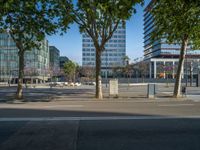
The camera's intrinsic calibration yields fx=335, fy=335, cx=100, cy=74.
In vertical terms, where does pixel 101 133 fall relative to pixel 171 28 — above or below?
below

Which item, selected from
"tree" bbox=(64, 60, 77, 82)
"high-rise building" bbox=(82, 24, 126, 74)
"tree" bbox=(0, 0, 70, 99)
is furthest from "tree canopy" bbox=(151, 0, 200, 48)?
"high-rise building" bbox=(82, 24, 126, 74)

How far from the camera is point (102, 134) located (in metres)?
9.64

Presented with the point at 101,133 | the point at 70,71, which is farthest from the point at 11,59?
the point at 101,133

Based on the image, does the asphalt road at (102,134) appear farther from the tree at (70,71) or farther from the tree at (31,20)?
the tree at (70,71)

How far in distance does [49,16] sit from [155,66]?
112365 mm

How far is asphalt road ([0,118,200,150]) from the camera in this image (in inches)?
321

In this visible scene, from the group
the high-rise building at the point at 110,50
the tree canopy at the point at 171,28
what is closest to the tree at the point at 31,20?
the tree canopy at the point at 171,28

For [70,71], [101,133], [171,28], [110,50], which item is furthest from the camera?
[110,50]

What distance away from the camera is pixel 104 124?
11.6m

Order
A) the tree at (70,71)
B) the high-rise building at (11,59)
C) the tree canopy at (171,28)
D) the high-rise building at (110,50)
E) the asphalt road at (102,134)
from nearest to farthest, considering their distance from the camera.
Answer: the asphalt road at (102,134)
the tree canopy at (171,28)
the tree at (70,71)
the high-rise building at (11,59)
the high-rise building at (110,50)

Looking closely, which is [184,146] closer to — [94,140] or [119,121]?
[94,140]

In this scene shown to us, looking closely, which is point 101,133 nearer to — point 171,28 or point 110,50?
point 171,28

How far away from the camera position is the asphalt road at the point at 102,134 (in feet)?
26.7

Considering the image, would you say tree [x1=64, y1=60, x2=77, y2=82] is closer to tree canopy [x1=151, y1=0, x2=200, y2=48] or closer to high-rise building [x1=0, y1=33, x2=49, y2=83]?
high-rise building [x1=0, y1=33, x2=49, y2=83]
